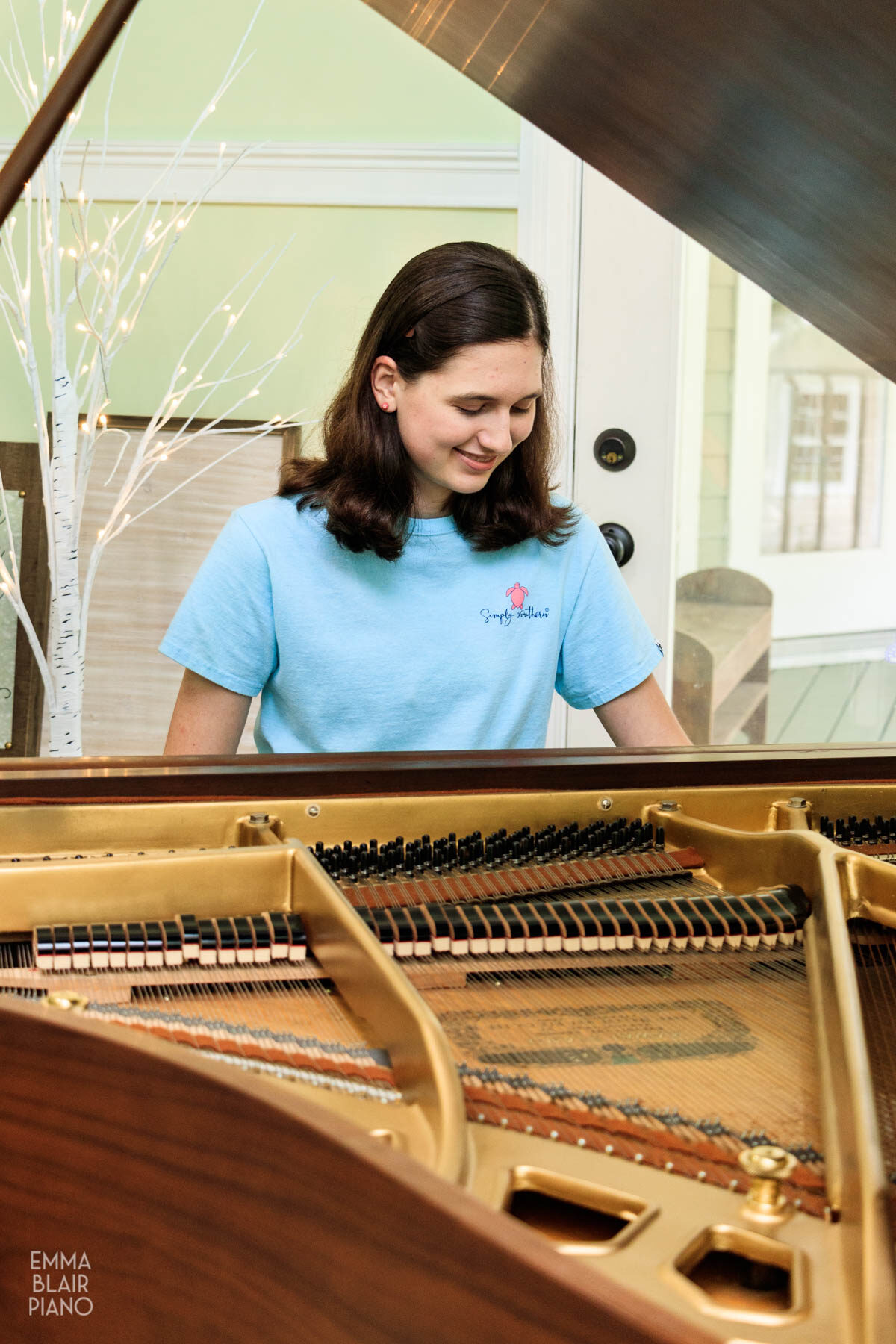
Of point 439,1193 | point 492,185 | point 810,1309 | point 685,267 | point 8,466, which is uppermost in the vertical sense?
point 492,185

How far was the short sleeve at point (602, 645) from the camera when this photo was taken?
2008 mm

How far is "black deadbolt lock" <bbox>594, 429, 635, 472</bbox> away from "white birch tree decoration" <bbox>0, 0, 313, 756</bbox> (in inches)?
28.6

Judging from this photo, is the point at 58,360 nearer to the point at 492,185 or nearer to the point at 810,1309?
the point at 492,185

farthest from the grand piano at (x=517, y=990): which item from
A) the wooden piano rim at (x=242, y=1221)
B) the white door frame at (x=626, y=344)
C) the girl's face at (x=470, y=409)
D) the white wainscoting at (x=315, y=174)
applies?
the white wainscoting at (x=315, y=174)

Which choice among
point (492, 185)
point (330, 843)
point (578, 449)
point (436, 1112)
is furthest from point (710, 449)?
point (436, 1112)

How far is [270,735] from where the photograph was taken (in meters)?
1.92

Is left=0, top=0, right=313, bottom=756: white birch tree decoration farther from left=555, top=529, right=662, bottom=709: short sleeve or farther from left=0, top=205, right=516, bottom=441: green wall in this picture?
left=555, top=529, right=662, bottom=709: short sleeve

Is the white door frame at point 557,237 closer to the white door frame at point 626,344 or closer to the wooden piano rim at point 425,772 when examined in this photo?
the white door frame at point 626,344

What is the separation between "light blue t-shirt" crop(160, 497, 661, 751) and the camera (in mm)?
1854

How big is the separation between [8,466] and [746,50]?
2.30 m

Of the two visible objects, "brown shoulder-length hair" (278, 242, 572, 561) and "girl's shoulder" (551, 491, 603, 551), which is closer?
"brown shoulder-length hair" (278, 242, 572, 561)

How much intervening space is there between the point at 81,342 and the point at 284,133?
70 cm

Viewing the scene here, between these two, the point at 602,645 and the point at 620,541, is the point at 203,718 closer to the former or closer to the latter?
the point at 602,645

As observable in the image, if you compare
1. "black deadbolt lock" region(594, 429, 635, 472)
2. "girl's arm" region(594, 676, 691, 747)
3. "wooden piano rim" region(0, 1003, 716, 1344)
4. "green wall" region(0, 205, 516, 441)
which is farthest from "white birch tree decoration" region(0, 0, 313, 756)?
"wooden piano rim" region(0, 1003, 716, 1344)
